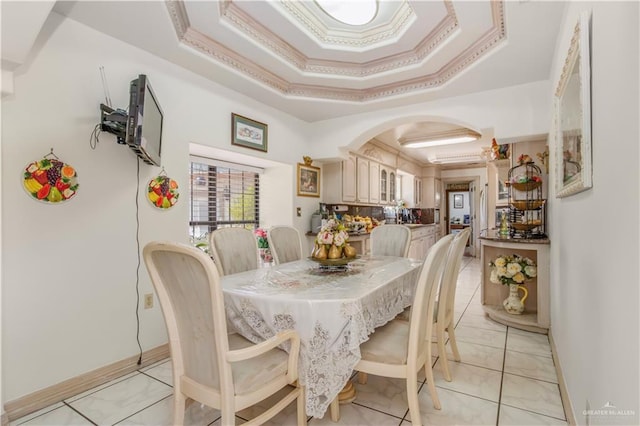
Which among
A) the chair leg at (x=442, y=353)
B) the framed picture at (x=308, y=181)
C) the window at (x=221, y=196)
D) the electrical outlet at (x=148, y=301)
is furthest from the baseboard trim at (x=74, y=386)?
the framed picture at (x=308, y=181)

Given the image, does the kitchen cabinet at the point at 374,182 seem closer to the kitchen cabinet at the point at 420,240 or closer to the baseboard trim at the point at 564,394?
the kitchen cabinet at the point at 420,240

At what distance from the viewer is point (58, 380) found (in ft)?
6.49

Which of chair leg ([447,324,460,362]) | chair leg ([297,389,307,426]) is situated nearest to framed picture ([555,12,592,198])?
chair leg ([447,324,460,362])

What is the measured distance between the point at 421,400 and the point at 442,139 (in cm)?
437

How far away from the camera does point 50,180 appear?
6.37 ft

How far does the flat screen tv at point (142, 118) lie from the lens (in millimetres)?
1814

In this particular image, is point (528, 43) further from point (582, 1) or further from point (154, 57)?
point (154, 57)

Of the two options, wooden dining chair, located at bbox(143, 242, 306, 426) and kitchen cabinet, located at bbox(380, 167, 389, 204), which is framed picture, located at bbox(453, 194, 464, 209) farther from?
wooden dining chair, located at bbox(143, 242, 306, 426)

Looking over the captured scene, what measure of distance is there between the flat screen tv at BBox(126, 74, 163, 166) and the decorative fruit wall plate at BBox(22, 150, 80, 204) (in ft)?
1.55

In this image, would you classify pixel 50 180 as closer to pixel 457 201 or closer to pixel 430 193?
pixel 430 193

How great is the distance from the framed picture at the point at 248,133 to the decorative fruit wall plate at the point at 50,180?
4.78ft

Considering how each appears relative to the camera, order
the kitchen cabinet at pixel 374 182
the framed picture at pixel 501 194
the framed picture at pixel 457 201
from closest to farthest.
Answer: the framed picture at pixel 501 194 → the kitchen cabinet at pixel 374 182 → the framed picture at pixel 457 201

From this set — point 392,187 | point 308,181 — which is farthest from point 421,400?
point 392,187

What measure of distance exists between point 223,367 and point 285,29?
2.35 m
